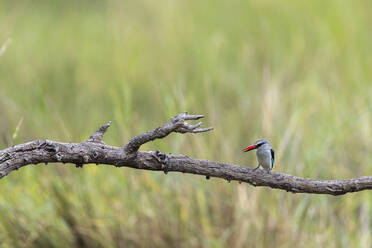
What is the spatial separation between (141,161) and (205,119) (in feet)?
8.17

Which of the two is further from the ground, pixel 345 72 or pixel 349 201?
pixel 345 72

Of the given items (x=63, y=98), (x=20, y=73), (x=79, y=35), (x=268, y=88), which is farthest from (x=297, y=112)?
(x=79, y=35)

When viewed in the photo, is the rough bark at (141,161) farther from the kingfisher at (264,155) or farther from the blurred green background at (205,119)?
the blurred green background at (205,119)

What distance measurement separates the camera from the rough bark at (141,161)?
1694mm

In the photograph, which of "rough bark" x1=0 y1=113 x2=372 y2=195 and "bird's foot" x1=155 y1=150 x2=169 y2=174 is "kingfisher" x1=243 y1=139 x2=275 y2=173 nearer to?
"rough bark" x1=0 y1=113 x2=372 y2=195

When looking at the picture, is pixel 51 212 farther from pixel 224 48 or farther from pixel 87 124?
pixel 224 48

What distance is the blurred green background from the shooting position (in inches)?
A: 130

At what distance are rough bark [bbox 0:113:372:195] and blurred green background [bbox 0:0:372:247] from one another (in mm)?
858

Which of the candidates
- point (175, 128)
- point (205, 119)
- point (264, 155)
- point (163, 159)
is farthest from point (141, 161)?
point (205, 119)

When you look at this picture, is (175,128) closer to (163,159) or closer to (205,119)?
(163,159)

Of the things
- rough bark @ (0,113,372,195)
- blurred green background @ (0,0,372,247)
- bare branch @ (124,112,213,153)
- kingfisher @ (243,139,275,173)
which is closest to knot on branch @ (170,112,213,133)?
bare branch @ (124,112,213,153)

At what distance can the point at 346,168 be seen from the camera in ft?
12.6

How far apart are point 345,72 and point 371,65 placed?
8.4 inches

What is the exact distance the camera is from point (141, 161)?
1.75 meters
